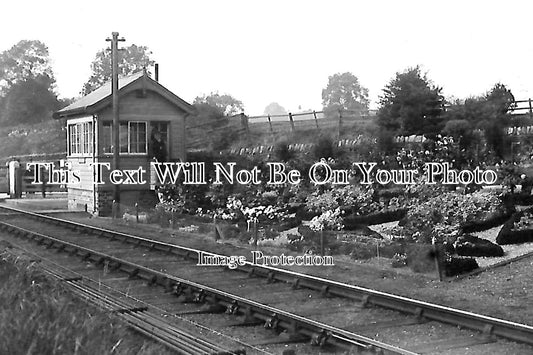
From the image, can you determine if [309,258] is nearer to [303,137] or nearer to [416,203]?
[416,203]

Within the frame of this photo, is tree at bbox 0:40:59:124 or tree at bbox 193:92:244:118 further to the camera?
tree at bbox 0:40:59:124

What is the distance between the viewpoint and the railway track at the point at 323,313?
798 centimetres

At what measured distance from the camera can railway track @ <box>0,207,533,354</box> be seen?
7.98m

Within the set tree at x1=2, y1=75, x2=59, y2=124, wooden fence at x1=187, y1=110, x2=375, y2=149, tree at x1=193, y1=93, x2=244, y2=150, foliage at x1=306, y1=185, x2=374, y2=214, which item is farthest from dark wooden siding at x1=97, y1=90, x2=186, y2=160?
tree at x1=2, y1=75, x2=59, y2=124

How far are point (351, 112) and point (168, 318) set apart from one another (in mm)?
28500

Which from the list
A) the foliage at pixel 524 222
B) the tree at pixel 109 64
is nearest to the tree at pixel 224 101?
the tree at pixel 109 64

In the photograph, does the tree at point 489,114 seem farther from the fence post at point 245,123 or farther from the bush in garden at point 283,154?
the fence post at point 245,123

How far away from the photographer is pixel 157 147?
89.7ft

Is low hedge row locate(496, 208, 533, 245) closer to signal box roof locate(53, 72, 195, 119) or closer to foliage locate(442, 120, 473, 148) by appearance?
foliage locate(442, 120, 473, 148)

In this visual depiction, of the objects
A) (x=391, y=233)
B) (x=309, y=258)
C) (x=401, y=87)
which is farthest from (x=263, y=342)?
(x=401, y=87)

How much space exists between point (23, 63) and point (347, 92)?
2909 cm

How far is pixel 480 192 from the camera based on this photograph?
17.3m

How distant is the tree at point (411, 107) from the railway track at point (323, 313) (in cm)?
1275

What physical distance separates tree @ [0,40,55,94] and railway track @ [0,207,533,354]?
55.6 meters
